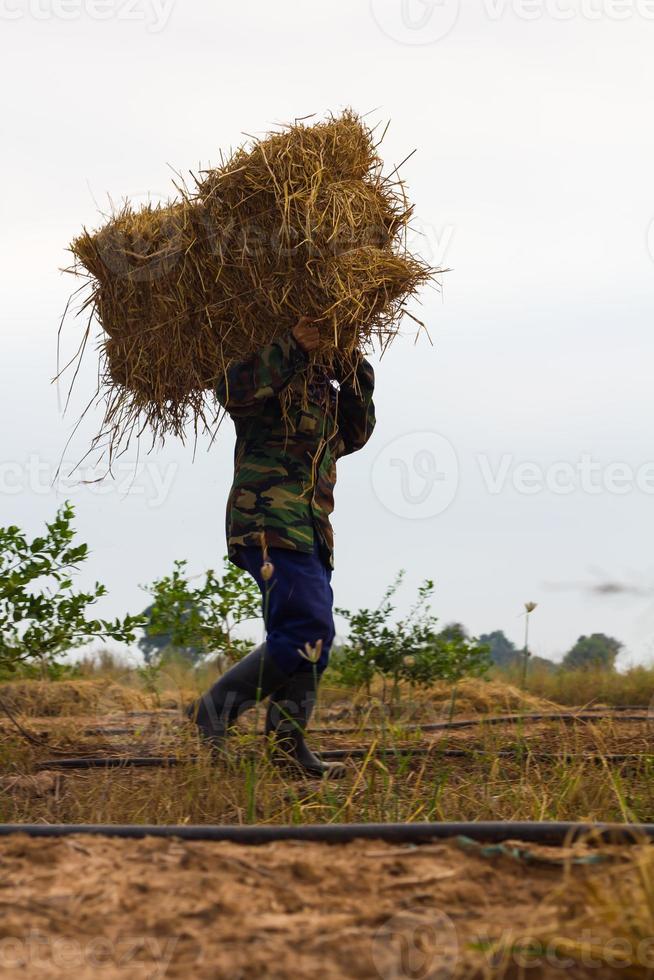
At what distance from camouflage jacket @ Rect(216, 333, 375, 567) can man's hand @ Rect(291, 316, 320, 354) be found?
0.03 metres

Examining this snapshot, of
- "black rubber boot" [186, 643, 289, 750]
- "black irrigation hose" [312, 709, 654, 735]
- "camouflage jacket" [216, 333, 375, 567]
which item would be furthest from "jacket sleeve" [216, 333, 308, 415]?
"black irrigation hose" [312, 709, 654, 735]

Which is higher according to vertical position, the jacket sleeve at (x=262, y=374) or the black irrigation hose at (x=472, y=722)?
the jacket sleeve at (x=262, y=374)

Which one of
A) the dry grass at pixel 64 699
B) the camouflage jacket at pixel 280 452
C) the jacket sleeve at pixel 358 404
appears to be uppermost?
A: the jacket sleeve at pixel 358 404

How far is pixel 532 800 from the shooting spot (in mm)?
3172

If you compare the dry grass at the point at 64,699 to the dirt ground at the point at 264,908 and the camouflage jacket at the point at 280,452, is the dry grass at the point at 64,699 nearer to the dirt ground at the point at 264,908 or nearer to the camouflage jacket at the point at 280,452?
the camouflage jacket at the point at 280,452

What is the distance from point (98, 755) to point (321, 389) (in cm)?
189

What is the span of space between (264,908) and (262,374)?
2.21 m

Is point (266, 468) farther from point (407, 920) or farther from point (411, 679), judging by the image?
point (411, 679)

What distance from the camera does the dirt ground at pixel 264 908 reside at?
1574 mm

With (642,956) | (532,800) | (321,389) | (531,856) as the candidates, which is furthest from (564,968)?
(321,389)

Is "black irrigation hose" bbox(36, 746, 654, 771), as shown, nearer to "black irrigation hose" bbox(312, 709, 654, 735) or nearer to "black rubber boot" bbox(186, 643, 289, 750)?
"black rubber boot" bbox(186, 643, 289, 750)

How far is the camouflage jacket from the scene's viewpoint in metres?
3.70

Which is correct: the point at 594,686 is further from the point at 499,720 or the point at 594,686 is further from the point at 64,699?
the point at 64,699

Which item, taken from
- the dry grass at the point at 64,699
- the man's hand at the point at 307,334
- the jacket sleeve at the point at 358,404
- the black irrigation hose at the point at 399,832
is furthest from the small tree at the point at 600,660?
the black irrigation hose at the point at 399,832
